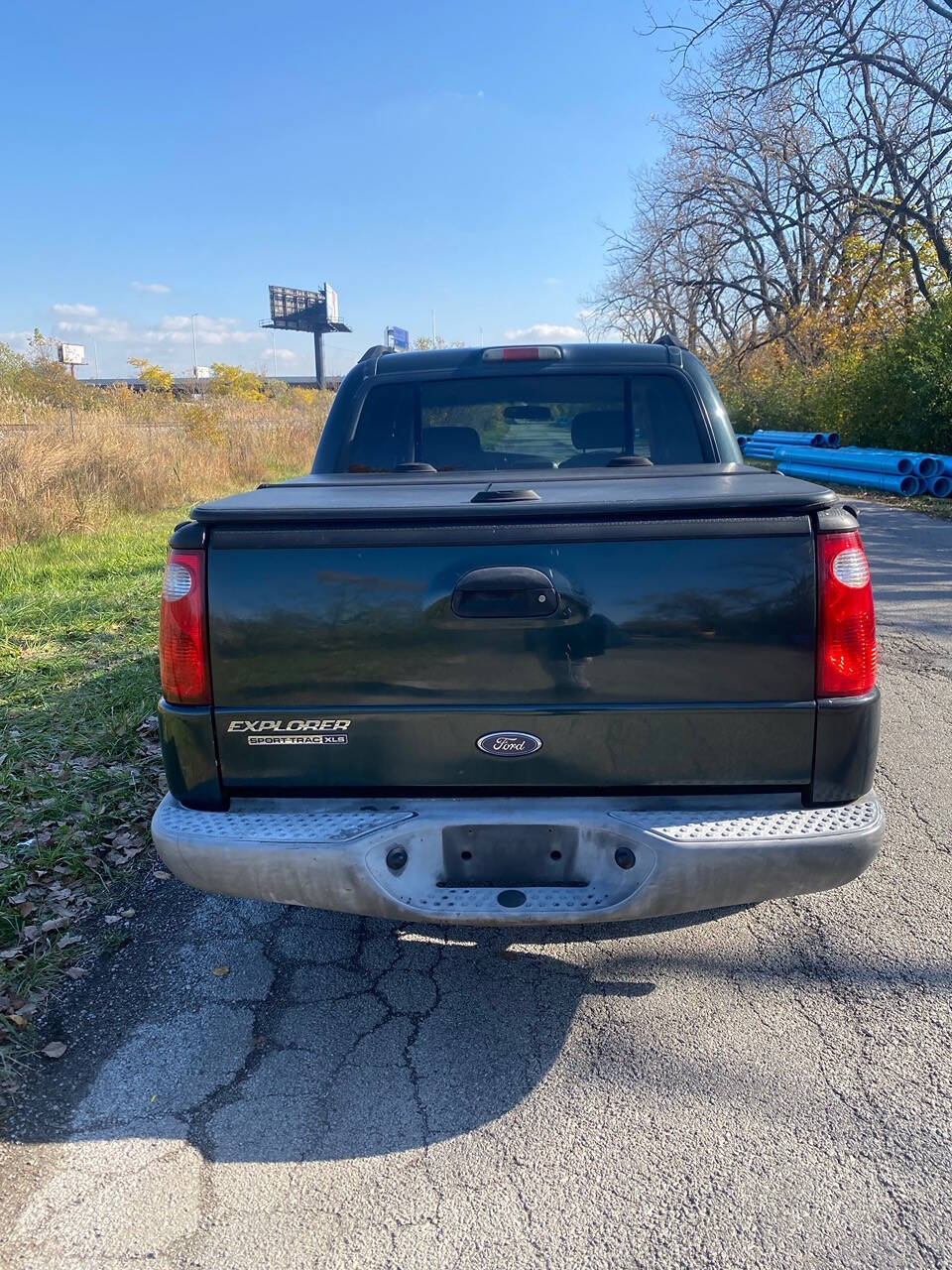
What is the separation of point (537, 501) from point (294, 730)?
884 millimetres

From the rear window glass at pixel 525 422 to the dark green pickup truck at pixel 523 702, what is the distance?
1.52 metres

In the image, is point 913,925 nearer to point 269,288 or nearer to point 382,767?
point 382,767

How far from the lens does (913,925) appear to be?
10.2ft

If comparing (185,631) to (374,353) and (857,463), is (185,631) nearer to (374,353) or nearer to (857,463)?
(374,353)

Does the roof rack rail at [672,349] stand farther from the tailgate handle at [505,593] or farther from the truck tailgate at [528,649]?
the tailgate handle at [505,593]

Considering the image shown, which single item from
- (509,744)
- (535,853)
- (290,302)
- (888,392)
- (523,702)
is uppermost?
(290,302)

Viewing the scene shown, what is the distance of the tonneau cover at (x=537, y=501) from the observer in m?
2.21

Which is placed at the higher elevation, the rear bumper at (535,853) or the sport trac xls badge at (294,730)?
the sport trac xls badge at (294,730)

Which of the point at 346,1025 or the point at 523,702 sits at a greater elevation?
the point at 523,702

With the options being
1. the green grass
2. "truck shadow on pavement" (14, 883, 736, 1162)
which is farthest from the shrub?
"truck shadow on pavement" (14, 883, 736, 1162)

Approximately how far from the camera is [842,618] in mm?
2227

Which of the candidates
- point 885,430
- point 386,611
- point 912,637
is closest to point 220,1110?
point 386,611

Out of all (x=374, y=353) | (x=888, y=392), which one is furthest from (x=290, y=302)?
(x=374, y=353)

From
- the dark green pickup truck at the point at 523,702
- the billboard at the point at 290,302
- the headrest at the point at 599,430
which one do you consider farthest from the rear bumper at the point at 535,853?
the billboard at the point at 290,302
